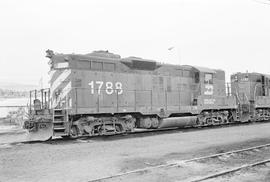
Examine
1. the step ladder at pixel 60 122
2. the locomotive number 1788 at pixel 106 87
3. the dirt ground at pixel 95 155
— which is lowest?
the dirt ground at pixel 95 155

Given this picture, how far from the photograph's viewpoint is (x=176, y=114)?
1638cm

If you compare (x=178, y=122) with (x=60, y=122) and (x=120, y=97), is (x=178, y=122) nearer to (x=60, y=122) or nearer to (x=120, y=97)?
(x=120, y=97)

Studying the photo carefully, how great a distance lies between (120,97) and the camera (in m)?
14.0

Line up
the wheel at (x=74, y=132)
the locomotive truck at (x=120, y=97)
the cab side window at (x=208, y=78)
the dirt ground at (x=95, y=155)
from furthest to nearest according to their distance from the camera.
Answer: the cab side window at (x=208, y=78) → the locomotive truck at (x=120, y=97) → the wheel at (x=74, y=132) → the dirt ground at (x=95, y=155)

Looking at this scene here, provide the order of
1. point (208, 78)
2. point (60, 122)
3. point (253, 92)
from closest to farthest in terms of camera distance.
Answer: point (60, 122) → point (208, 78) → point (253, 92)

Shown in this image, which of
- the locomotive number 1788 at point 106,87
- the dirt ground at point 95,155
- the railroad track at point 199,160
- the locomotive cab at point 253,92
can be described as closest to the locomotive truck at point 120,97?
the locomotive number 1788 at point 106,87

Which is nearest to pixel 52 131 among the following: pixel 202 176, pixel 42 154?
pixel 42 154

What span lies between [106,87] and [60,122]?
2.75 metres

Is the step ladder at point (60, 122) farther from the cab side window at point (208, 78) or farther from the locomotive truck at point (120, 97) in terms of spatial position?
the cab side window at point (208, 78)

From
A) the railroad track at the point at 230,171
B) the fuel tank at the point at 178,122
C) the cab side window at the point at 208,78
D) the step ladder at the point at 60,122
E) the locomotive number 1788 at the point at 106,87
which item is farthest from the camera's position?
the cab side window at the point at 208,78

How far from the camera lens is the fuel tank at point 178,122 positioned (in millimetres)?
15242

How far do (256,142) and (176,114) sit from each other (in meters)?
5.53

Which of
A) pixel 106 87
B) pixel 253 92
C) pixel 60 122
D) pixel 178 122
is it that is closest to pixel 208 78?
pixel 178 122

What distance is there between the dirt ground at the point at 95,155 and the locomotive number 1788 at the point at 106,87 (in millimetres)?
2396
